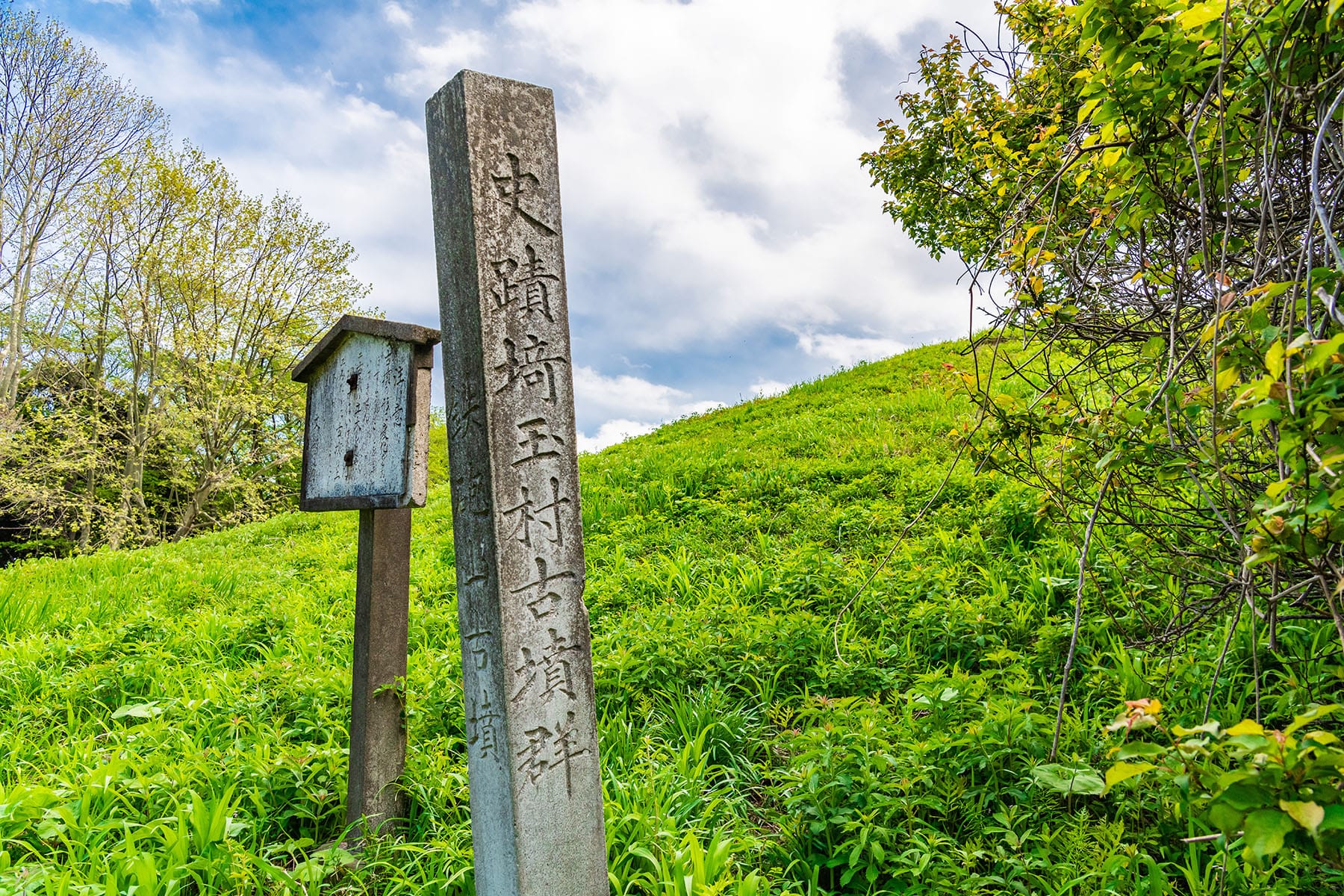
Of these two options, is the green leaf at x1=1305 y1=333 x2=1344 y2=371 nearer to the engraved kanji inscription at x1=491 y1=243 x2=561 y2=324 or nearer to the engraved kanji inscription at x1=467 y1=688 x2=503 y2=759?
the engraved kanji inscription at x1=491 y1=243 x2=561 y2=324

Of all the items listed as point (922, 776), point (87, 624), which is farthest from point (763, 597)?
point (87, 624)

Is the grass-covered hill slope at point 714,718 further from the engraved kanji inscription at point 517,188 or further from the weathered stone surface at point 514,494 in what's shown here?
the engraved kanji inscription at point 517,188

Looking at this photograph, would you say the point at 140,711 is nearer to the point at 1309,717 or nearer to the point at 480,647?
the point at 480,647

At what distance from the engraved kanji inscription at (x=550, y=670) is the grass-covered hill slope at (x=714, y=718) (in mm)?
635

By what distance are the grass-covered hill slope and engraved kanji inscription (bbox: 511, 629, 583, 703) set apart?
25.0 inches

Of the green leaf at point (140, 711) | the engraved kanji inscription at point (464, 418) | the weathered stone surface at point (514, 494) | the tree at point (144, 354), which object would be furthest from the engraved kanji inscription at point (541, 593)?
the tree at point (144, 354)

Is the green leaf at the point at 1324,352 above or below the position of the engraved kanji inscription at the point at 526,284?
below

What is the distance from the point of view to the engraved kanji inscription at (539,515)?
8.61ft

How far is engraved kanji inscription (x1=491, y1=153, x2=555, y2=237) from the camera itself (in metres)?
2.67

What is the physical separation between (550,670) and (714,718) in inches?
52.9

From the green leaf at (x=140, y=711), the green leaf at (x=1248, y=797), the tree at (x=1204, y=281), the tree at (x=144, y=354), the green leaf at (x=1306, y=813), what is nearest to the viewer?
the green leaf at (x=1306, y=813)

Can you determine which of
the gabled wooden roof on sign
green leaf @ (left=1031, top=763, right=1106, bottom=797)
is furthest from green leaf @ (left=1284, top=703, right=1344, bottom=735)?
the gabled wooden roof on sign

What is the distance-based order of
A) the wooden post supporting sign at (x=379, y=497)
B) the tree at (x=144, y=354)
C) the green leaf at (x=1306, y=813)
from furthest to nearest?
the tree at (x=144, y=354) < the wooden post supporting sign at (x=379, y=497) < the green leaf at (x=1306, y=813)

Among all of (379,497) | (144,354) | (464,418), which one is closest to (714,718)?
(379,497)
